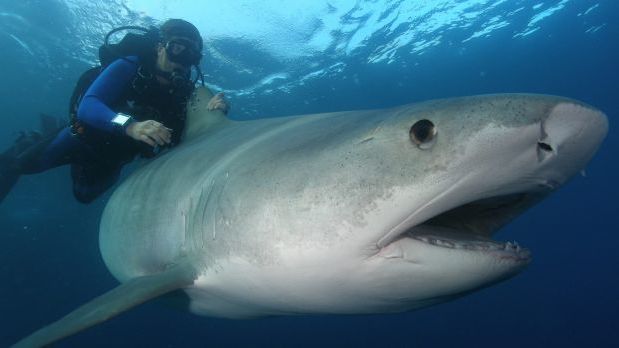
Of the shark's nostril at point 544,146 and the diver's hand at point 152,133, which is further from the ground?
the diver's hand at point 152,133

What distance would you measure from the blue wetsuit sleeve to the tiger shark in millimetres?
1842

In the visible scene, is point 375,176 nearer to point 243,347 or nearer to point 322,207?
point 322,207

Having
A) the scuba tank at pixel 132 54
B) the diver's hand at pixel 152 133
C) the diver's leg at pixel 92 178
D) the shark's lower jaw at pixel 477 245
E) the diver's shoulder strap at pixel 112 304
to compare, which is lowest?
the diver's shoulder strap at pixel 112 304

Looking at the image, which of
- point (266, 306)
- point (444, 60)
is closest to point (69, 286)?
point (444, 60)

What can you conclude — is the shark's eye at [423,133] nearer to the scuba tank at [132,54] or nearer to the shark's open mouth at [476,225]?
the shark's open mouth at [476,225]

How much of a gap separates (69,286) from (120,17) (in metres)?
41.1

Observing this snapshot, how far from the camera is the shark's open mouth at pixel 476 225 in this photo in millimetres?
2180

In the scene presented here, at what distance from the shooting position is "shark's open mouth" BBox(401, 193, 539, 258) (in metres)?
2.18

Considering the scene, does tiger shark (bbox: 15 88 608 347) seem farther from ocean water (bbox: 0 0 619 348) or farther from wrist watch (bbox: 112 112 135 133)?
ocean water (bbox: 0 0 619 348)

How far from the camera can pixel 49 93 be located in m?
18.8

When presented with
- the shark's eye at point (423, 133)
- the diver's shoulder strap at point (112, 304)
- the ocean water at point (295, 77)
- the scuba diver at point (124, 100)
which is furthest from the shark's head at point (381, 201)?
the ocean water at point (295, 77)

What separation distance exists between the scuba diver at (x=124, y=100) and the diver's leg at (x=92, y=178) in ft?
0.11

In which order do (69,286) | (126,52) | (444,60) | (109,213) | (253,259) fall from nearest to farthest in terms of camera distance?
(253,259) < (109,213) < (126,52) < (444,60) < (69,286)

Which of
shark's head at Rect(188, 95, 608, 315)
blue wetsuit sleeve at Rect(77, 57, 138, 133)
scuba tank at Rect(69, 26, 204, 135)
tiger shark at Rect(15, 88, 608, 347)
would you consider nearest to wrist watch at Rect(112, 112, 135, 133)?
blue wetsuit sleeve at Rect(77, 57, 138, 133)
